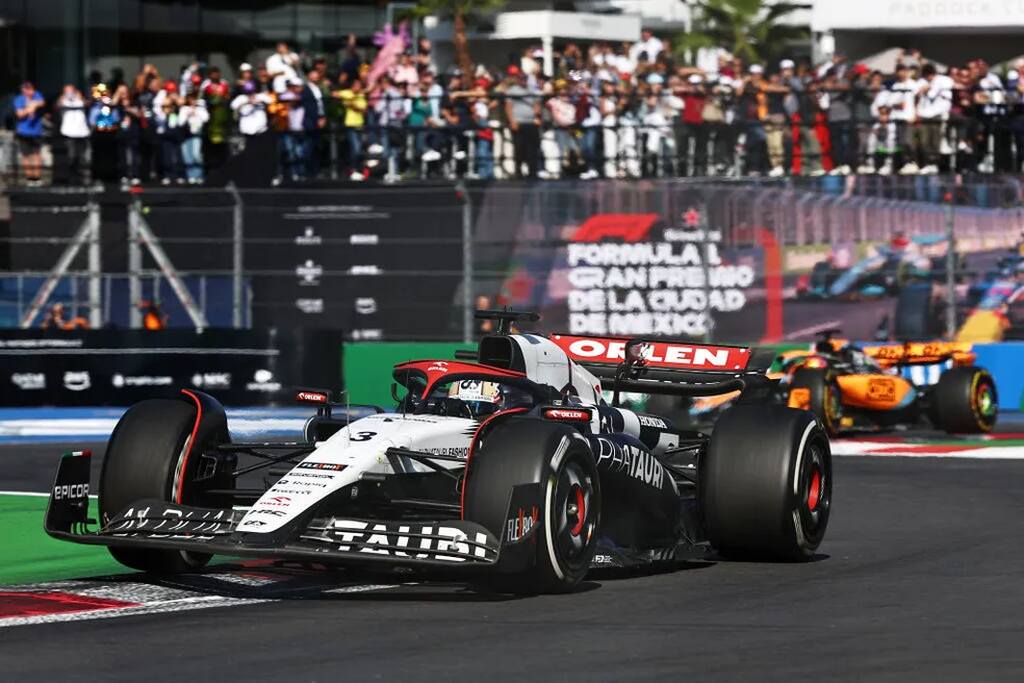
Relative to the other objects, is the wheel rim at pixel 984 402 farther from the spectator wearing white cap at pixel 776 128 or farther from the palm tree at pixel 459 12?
the palm tree at pixel 459 12

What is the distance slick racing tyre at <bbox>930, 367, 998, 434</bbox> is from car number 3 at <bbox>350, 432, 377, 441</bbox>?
11781mm

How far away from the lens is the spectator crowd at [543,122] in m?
24.0

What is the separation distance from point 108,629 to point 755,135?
56.2ft

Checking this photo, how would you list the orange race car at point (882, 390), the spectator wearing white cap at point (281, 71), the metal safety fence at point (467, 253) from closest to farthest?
1. the orange race car at point (882, 390)
2. the metal safety fence at point (467, 253)
3. the spectator wearing white cap at point (281, 71)

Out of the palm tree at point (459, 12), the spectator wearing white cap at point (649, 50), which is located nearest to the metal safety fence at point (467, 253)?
the spectator wearing white cap at point (649, 50)

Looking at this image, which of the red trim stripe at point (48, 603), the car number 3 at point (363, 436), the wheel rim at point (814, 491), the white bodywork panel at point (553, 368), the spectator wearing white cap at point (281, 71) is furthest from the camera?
the spectator wearing white cap at point (281, 71)

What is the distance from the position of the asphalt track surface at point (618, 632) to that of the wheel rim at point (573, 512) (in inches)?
9.0

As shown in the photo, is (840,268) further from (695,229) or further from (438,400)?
(438,400)

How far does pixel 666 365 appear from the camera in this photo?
12008 mm

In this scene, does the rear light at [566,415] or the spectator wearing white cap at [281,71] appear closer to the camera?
the rear light at [566,415]

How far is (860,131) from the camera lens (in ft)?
78.8

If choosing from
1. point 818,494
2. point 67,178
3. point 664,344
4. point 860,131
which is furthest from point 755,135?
point 818,494

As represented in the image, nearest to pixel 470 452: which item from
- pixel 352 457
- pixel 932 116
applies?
pixel 352 457

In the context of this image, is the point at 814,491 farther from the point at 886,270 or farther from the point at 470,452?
the point at 886,270
